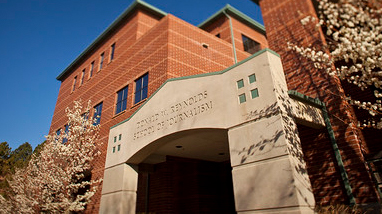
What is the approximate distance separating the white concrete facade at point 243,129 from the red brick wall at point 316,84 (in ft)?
2.25

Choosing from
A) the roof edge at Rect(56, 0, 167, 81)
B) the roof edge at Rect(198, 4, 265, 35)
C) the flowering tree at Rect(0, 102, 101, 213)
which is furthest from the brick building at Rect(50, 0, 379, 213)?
the roof edge at Rect(198, 4, 265, 35)

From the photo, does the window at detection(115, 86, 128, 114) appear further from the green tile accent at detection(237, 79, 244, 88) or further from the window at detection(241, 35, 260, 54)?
the window at detection(241, 35, 260, 54)

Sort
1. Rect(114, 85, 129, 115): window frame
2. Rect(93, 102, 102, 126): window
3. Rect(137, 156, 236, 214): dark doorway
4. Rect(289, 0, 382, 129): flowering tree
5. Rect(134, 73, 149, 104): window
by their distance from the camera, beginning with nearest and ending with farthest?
Rect(289, 0, 382, 129): flowering tree → Rect(137, 156, 236, 214): dark doorway → Rect(134, 73, 149, 104): window → Rect(114, 85, 129, 115): window frame → Rect(93, 102, 102, 126): window

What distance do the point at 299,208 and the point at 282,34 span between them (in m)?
7.01

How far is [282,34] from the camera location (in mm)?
9773

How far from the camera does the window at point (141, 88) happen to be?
14227 millimetres

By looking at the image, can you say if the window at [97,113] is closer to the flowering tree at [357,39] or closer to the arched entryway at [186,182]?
the arched entryway at [186,182]

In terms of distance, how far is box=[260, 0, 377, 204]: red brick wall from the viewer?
21.0 feet

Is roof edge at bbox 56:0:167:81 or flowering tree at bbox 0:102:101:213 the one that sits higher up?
roof edge at bbox 56:0:167:81

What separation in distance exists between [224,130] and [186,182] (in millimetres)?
6703

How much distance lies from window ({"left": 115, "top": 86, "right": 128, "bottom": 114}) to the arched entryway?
15.6 feet

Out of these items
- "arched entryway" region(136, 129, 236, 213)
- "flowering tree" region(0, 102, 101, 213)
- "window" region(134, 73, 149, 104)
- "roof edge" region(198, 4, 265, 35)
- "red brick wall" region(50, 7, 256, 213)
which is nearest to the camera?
"arched entryway" region(136, 129, 236, 213)

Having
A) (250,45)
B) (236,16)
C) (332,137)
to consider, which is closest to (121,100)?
(332,137)

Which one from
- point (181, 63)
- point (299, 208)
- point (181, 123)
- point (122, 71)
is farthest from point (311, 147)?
point (122, 71)
